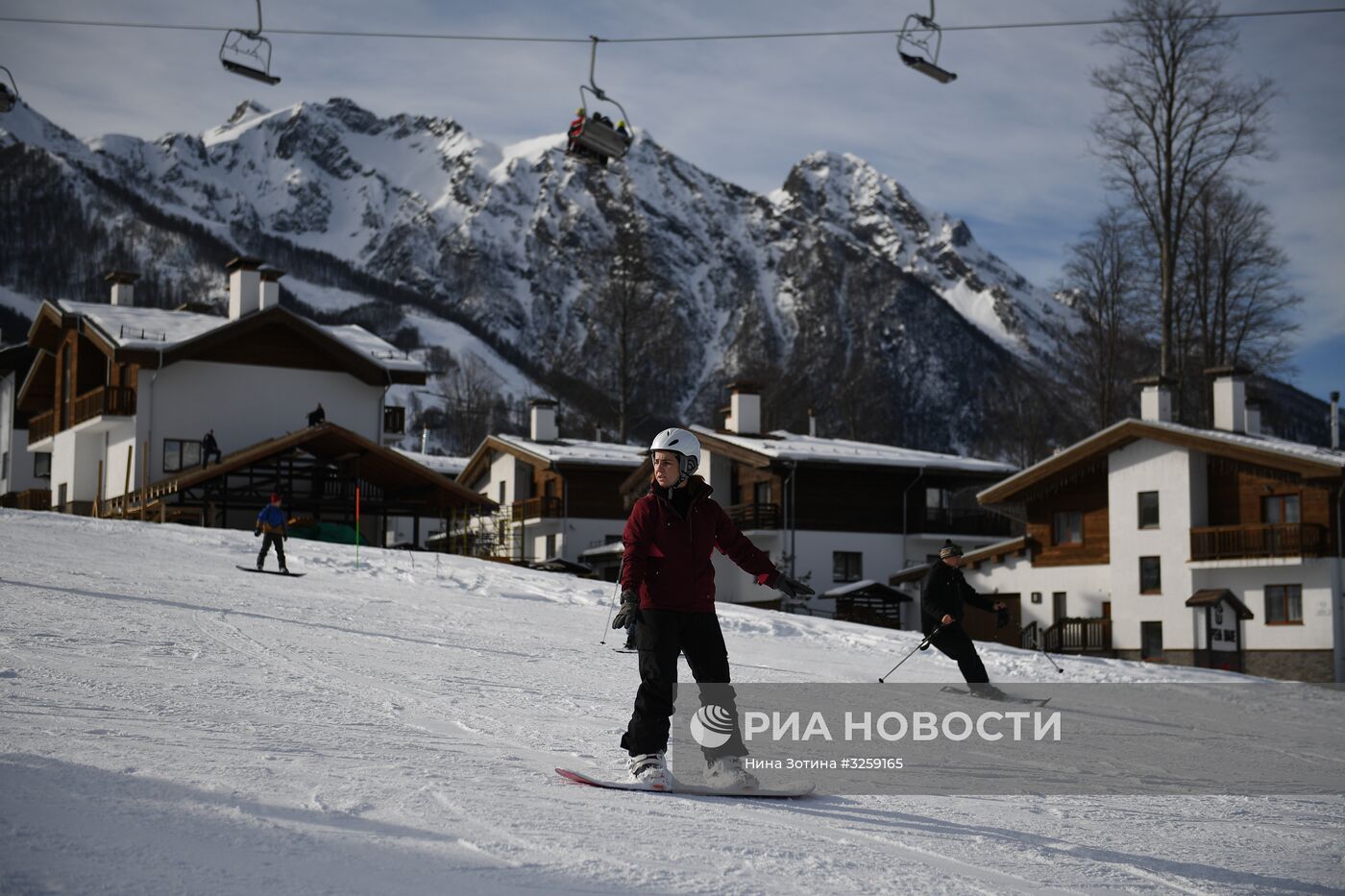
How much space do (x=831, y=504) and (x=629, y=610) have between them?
125ft

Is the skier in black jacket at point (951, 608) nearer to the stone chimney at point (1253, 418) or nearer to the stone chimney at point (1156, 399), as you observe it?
the stone chimney at point (1156, 399)

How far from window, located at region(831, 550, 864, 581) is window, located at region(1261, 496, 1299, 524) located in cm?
1366

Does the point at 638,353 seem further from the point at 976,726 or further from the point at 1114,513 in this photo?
the point at 976,726

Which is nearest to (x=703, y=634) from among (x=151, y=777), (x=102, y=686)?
(x=151, y=777)

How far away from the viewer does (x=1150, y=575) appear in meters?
36.5

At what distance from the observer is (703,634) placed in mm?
7137

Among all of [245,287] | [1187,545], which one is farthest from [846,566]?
[245,287]

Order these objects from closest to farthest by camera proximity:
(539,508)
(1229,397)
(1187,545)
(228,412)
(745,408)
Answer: (1187,545)
(1229,397)
(228,412)
(745,408)
(539,508)

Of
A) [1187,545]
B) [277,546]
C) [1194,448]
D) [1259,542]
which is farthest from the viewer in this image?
[1187,545]

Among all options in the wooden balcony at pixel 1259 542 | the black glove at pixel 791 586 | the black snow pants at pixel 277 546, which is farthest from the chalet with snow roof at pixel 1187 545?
the black glove at pixel 791 586

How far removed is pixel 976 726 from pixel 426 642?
562cm

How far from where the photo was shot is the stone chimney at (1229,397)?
35906 mm

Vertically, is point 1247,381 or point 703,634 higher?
point 1247,381

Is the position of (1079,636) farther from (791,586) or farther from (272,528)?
(791,586)
